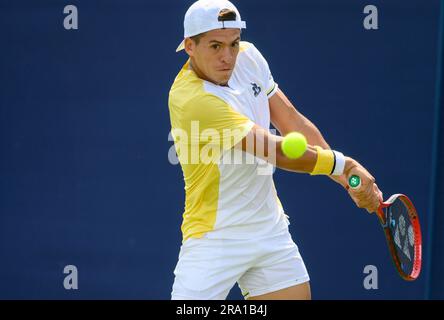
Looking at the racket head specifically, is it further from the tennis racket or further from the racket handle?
the racket handle

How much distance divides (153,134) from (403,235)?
5.83 feet

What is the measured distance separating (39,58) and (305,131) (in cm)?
195

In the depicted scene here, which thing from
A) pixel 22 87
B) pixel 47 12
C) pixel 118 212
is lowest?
pixel 118 212

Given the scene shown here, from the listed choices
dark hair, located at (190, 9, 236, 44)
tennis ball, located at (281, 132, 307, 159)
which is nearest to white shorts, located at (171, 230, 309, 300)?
tennis ball, located at (281, 132, 307, 159)

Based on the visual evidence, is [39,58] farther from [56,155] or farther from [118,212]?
[118,212]

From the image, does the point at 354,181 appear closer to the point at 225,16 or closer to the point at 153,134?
the point at 225,16

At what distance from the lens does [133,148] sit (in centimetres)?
599

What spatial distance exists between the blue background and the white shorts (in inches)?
53.9

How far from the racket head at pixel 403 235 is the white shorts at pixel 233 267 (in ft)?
1.41

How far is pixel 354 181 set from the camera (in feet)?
14.2

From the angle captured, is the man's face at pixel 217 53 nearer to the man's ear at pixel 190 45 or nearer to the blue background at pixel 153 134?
the man's ear at pixel 190 45
